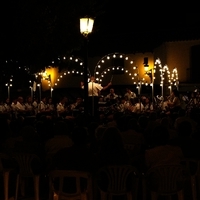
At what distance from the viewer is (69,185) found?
7.03 metres

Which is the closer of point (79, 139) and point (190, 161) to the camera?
point (79, 139)

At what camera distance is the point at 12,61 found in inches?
594

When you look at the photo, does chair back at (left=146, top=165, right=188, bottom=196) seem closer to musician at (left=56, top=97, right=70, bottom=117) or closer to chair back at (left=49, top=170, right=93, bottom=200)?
chair back at (left=49, top=170, right=93, bottom=200)

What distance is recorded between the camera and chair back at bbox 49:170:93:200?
22.3ft

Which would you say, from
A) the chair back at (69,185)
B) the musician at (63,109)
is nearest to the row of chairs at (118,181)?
the chair back at (69,185)

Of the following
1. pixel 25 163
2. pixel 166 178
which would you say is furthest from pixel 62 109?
pixel 166 178

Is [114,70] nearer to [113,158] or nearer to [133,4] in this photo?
[133,4]

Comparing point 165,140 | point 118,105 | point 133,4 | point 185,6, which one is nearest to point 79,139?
point 165,140

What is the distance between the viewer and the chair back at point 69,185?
6.79 m

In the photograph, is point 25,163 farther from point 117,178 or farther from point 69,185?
point 117,178

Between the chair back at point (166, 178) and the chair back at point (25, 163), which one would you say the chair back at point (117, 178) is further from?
the chair back at point (25, 163)

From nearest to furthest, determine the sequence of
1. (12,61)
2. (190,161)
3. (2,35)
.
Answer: (190,161) < (2,35) < (12,61)

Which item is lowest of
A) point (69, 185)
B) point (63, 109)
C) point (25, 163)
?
point (69, 185)

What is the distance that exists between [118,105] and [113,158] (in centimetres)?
1539
